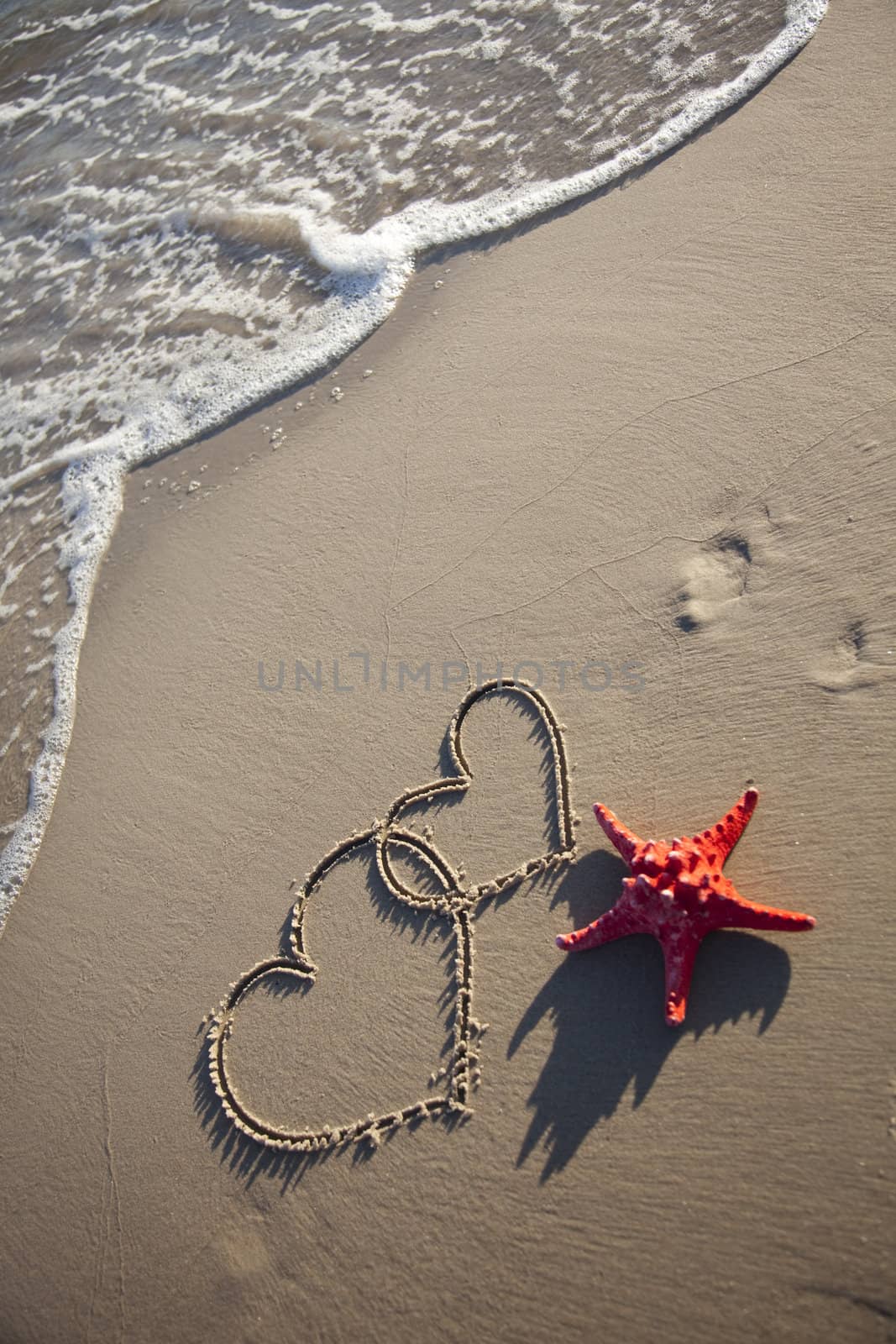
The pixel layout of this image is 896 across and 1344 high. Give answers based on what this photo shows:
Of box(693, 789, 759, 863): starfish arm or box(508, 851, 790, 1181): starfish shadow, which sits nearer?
box(508, 851, 790, 1181): starfish shadow

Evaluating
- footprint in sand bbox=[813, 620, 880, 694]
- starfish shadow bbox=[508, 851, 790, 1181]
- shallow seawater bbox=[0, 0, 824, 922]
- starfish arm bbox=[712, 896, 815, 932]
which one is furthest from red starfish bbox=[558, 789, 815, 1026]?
shallow seawater bbox=[0, 0, 824, 922]

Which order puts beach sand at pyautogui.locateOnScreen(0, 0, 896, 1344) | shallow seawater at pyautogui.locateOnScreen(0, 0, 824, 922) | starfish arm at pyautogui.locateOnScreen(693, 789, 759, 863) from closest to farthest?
1. beach sand at pyautogui.locateOnScreen(0, 0, 896, 1344)
2. starfish arm at pyautogui.locateOnScreen(693, 789, 759, 863)
3. shallow seawater at pyautogui.locateOnScreen(0, 0, 824, 922)

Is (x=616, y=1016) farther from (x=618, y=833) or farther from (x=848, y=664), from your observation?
(x=848, y=664)

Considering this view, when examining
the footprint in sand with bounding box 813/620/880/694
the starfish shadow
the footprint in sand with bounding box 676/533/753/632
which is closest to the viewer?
the starfish shadow

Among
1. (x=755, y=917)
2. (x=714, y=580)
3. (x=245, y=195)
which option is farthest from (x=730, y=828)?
(x=245, y=195)

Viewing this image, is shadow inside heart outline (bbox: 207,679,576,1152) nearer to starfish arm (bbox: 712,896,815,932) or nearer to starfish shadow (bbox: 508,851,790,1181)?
starfish shadow (bbox: 508,851,790,1181)

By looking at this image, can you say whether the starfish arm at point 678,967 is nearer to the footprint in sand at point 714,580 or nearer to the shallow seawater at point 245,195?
the footprint in sand at point 714,580
